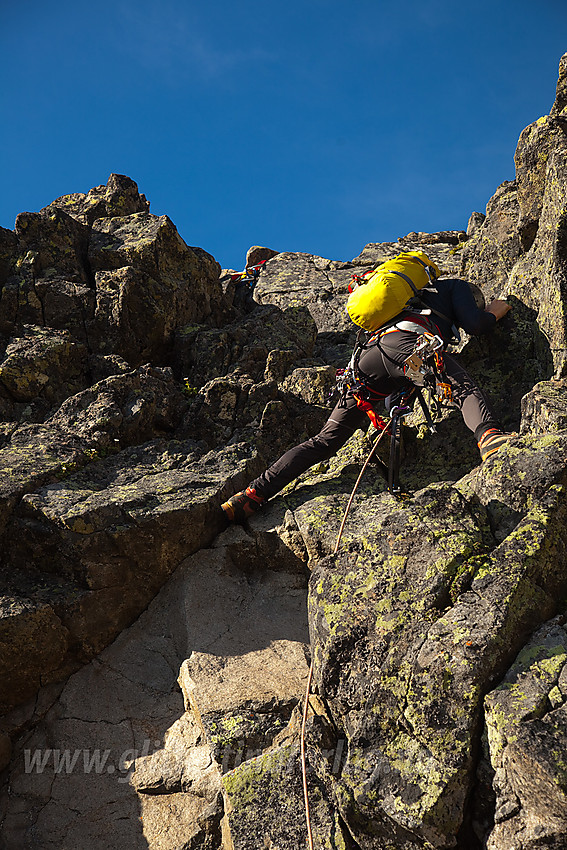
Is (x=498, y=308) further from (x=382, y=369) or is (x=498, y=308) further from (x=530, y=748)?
(x=530, y=748)

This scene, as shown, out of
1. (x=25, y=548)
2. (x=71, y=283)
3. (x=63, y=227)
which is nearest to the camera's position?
(x=25, y=548)

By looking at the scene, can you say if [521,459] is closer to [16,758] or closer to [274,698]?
[274,698]

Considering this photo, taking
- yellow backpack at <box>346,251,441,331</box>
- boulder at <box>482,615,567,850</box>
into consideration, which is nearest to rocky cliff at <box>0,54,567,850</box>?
boulder at <box>482,615,567,850</box>

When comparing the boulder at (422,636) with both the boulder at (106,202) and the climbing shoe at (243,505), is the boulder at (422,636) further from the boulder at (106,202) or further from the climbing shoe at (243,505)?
the boulder at (106,202)

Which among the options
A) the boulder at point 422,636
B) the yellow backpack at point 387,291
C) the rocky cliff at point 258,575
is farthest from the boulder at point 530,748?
the yellow backpack at point 387,291

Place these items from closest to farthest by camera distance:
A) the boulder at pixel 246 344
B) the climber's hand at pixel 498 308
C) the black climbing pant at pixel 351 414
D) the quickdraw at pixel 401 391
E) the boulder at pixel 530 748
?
the boulder at pixel 530 748
the quickdraw at pixel 401 391
the black climbing pant at pixel 351 414
the climber's hand at pixel 498 308
the boulder at pixel 246 344

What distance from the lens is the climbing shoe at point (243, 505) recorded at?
391 inches

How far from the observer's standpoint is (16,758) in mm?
8008

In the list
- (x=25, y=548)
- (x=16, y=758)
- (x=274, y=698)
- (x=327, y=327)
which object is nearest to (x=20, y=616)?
(x=25, y=548)

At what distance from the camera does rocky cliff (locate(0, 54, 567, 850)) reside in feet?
18.5

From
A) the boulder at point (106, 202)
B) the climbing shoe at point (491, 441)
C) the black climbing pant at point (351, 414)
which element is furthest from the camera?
the boulder at point (106, 202)

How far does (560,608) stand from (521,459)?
189 centimetres

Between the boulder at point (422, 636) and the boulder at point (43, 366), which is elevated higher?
the boulder at point (43, 366)

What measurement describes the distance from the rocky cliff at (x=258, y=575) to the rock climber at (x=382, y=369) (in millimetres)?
403
